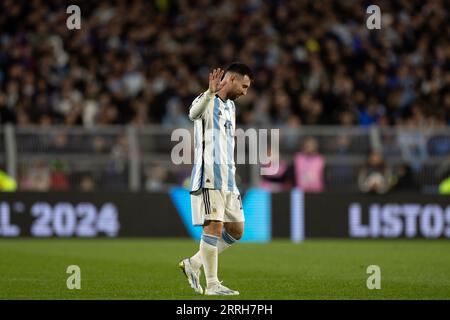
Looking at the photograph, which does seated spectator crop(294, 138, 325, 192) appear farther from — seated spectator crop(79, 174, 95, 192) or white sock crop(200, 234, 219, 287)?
white sock crop(200, 234, 219, 287)

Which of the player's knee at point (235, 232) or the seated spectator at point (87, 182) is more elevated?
the player's knee at point (235, 232)

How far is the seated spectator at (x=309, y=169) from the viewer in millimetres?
21438

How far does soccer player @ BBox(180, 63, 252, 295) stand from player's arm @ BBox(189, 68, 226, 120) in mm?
13

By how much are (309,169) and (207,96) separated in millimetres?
11520

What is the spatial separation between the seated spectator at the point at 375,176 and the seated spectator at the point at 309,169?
0.89 m

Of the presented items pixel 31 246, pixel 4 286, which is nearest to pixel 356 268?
pixel 4 286

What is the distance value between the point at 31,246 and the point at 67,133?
148 inches

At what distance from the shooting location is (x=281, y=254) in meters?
16.8

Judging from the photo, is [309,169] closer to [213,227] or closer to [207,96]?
[213,227]

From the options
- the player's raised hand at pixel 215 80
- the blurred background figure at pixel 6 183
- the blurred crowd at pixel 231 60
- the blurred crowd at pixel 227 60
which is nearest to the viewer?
the player's raised hand at pixel 215 80

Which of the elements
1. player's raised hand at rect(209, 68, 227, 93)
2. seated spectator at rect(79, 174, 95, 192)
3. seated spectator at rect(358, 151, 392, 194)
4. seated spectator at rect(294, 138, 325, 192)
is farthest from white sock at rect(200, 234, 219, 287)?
seated spectator at rect(79, 174, 95, 192)

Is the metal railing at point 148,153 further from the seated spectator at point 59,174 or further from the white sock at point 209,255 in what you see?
the white sock at point 209,255

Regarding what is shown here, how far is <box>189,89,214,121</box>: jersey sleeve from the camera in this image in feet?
33.5

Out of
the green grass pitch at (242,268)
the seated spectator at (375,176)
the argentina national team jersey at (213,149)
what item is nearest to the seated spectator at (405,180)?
the seated spectator at (375,176)
